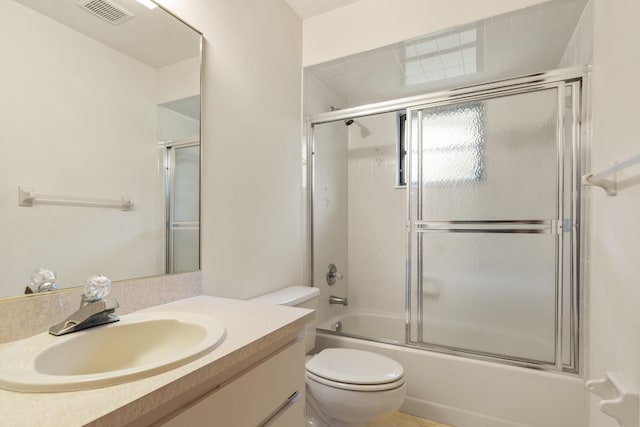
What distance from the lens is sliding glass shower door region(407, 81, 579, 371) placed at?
1637 millimetres

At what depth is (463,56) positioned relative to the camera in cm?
197

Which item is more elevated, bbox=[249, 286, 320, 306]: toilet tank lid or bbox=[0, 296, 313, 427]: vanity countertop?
bbox=[0, 296, 313, 427]: vanity countertop

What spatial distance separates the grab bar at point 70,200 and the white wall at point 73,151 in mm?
13

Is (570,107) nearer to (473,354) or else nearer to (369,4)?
(369,4)

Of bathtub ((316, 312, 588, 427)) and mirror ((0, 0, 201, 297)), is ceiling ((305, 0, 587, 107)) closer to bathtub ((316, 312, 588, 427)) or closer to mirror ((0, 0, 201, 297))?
mirror ((0, 0, 201, 297))

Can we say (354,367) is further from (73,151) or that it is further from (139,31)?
(139,31)

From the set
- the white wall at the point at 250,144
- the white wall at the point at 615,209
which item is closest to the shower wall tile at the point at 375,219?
the white wall at the point at 250,144

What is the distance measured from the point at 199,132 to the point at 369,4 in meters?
1.38

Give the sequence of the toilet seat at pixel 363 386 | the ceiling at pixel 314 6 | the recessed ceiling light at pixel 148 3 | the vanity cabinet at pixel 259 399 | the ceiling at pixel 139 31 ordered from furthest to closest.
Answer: the ceiling at pixel 314 6 < the toilet seat at pixel 363 386 < the recessed ceiling light at pixel 148 3 < the ceiling at pixel 139 31 < the vanity cabinet at pixel 259 399

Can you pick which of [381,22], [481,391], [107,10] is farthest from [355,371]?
[381,22]

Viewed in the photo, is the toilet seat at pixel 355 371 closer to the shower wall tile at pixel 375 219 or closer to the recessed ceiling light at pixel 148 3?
the shower wall tile at pixel 375 219

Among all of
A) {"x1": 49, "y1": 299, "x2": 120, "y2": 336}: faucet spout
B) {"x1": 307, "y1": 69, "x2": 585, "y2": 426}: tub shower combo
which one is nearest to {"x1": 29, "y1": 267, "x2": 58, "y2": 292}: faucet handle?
{"x1": 49, "y1": 299, "x2": 120, "y2": 336}: faucet spout

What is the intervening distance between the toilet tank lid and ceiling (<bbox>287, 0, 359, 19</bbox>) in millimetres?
1781

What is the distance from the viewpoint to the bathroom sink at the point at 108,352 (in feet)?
1.68
